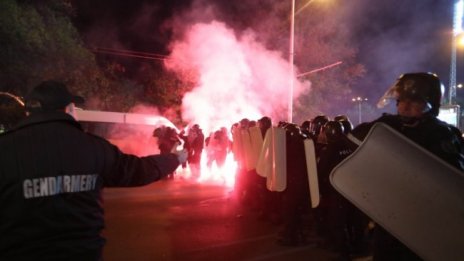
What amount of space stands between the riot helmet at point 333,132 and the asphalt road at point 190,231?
64.2 inches

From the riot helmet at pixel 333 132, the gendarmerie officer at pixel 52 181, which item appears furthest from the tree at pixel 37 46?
the gendarmerie officer at pixel 52 181

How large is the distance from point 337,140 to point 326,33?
17174 millimetres

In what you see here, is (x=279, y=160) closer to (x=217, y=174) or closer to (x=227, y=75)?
(x=217, y=174)

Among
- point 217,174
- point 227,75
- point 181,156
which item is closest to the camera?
point 181,156

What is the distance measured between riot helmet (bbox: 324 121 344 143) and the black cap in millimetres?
3891

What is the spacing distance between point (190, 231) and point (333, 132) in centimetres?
286

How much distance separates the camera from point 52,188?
212cm

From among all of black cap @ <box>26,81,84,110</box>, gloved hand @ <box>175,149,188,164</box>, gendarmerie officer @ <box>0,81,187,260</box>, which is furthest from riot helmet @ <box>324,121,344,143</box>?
black cap @ <box>26,81,84,110</box>

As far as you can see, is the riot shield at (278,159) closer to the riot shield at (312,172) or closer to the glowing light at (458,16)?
the riot shield at (312,172)

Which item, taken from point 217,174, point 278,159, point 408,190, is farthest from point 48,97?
point 217,174

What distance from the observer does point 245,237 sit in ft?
20.4

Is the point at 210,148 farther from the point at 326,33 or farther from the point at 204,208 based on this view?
the point at 326,33

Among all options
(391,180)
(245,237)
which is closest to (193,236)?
(245,237)

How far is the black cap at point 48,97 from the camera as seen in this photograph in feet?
7.73
